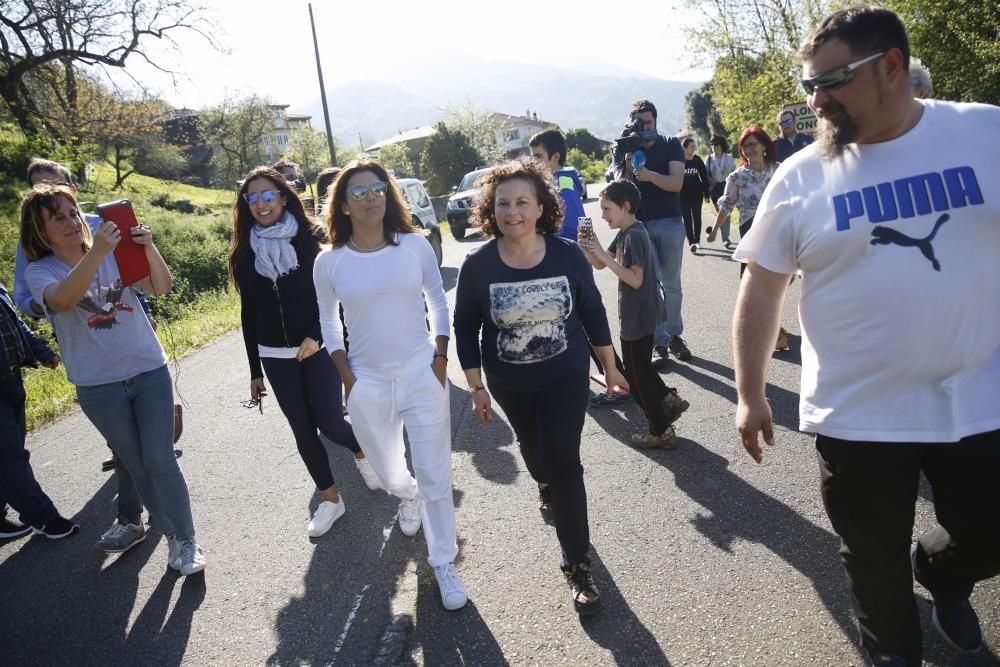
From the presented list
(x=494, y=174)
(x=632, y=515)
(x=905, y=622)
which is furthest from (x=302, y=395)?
(x=905, y=622)

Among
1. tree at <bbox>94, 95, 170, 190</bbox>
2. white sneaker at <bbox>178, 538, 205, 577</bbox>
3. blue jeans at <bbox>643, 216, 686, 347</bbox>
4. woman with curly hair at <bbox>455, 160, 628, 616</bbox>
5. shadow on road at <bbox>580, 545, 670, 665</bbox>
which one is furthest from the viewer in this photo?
tree at <bbox>94, 95, 170, 190</bbox>

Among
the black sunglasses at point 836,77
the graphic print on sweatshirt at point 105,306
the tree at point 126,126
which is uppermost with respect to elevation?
the tree at point 126,126

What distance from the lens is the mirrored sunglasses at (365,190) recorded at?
10.1 feet

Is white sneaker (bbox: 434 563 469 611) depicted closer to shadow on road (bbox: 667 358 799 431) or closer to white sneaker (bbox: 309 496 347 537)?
white sneaker (bbox: 309 496 347 537)

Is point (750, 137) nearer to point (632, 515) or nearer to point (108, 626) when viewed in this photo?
point (632, 515)

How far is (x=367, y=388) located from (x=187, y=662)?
1.44 m

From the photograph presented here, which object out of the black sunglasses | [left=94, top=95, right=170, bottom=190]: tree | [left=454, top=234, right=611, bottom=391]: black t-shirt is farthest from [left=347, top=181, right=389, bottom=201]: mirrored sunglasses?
[left=94, top=95, right=170, bottom=190]: tree

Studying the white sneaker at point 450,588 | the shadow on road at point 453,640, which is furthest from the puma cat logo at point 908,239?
the white sneaker at point 450,588

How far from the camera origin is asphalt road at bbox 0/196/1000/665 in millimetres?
2670

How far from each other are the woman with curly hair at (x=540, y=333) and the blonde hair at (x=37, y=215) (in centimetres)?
200

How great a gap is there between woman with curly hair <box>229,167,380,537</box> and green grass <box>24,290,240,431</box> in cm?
80

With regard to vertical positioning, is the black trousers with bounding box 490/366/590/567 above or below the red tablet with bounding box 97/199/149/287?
below

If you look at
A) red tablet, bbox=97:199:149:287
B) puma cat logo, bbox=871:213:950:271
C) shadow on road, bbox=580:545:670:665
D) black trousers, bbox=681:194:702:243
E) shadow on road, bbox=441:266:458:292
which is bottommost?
shadow on road, bbox=580:545:670:665

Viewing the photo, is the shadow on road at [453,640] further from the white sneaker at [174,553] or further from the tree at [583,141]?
the tree at [583,141]
